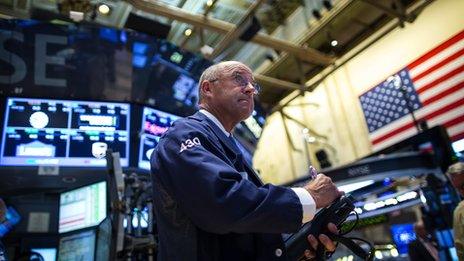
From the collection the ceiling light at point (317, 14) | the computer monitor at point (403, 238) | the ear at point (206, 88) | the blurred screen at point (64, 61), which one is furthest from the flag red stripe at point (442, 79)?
the ear at point (206, 88)

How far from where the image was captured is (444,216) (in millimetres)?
5535

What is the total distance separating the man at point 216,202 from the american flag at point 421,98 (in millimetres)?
7119

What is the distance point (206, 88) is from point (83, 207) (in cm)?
244

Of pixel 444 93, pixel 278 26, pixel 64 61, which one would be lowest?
pixel 64 61

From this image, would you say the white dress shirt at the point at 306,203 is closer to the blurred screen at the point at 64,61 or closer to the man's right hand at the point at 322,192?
the man's right hand at the point at 322,192

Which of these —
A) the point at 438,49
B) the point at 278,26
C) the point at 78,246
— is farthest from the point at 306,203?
the point at 278,26

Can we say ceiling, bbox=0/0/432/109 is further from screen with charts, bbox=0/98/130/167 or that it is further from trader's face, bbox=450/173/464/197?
trader's face, bbox=450/173/464/197

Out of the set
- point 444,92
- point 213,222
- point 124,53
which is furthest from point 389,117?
point 213,222

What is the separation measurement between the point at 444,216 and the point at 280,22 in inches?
280

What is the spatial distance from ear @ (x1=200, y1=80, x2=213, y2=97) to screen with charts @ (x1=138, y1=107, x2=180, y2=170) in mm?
2670

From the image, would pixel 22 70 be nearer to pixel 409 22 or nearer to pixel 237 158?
pixel 237 158

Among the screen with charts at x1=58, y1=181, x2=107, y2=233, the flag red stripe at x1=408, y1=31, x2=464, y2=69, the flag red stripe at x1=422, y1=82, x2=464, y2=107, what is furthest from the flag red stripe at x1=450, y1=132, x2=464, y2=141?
the screen with charts at x1=58, y1=181, x2=107, y2=233

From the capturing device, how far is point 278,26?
11.1 metres

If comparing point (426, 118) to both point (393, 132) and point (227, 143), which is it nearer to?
point (393, 132)
